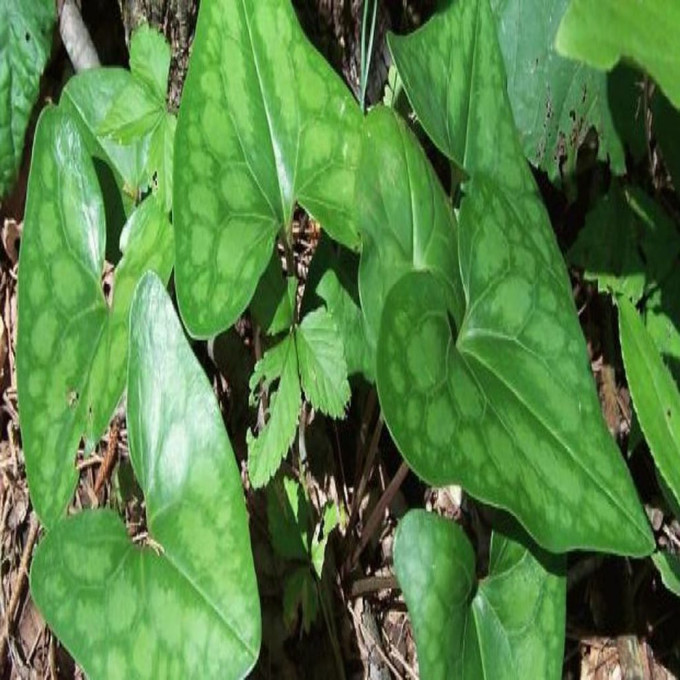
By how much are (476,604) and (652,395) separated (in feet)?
0.89

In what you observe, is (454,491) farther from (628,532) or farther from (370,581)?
(628,532)

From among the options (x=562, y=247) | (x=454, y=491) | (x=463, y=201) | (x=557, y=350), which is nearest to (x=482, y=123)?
(x=463, y=201)

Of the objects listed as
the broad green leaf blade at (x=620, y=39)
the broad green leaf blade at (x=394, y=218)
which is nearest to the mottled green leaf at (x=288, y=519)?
the broad green leaf blade at (x=394, y=218)

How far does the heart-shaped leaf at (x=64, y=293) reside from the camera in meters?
1.15

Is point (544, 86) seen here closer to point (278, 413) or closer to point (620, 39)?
point (278, 413)

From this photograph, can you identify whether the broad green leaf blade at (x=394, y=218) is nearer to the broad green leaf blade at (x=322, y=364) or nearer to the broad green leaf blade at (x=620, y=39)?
the broad green leaf blade at (x=322, y=364)

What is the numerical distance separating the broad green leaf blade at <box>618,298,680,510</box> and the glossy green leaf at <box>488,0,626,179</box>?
0.84 ft

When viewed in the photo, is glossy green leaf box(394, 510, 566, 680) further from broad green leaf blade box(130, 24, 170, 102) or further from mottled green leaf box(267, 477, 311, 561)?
broad green leaf blade box(130, 24, 170, 102)

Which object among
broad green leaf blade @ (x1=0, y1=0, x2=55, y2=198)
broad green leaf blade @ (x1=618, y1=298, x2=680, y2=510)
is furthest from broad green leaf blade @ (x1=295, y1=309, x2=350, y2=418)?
broad green leaf blade @ (x1=0, y1=0, x2=55, y2=198)

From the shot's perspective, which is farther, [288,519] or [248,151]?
[288,519]

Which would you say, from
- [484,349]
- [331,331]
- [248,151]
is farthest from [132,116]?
[484,349]

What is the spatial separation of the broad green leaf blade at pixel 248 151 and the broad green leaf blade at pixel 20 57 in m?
0.25

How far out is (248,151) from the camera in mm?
1113

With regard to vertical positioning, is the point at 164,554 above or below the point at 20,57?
below
